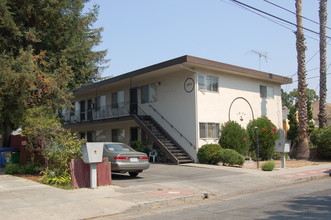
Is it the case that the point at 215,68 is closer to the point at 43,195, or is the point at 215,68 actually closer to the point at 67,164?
the point at 67,164

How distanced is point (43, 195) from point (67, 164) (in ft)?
7.79

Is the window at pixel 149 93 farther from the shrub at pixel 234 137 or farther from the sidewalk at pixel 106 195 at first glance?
the sidewalk at pixel 106 195

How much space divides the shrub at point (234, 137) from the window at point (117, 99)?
29.5ft

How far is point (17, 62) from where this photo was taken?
1366cm

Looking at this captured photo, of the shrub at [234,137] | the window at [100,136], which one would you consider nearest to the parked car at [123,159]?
the shrub at [234,137]

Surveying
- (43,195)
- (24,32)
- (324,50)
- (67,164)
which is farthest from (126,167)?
(324,50)

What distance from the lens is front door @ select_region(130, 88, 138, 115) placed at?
83.7 ft

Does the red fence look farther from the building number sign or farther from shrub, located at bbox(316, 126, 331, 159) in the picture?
shrub, located at bbox(316, 126, 331, 159)

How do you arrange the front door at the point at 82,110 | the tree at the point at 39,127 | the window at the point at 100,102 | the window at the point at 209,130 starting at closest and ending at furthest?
the tree at the point at 39,127 < the window at the point at 209,130 < the window at the point at 100,102 < the front door at the point at 82,110

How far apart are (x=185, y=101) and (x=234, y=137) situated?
12.7ft

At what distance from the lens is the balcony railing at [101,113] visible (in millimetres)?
26422

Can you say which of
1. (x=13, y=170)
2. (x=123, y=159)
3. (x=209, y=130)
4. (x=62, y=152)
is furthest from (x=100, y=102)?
(x=62, y=152)

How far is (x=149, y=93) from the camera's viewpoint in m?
24.5

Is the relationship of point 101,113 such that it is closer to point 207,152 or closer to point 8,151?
point 8,151
